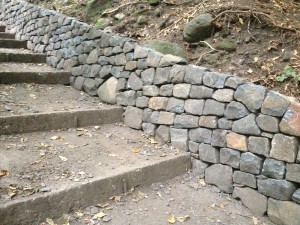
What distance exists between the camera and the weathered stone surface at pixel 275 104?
2588 millimetres

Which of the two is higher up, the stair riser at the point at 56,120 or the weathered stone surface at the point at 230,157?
the stair riser at the point at 56,120

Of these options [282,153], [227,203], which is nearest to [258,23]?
[282,153]

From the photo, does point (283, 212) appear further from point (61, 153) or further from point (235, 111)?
point (61, 153)

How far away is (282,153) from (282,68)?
5.04ft

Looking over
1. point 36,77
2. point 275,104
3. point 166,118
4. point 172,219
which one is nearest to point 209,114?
point 166,118

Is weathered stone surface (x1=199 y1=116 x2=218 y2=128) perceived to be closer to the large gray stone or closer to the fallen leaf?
the fallen leaf

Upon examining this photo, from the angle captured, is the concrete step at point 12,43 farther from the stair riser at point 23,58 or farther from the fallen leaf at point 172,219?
the fallen leaf at point 172,219

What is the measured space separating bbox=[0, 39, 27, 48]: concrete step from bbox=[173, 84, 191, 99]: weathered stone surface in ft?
13.7

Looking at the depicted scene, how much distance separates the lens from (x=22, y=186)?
2.40 metres

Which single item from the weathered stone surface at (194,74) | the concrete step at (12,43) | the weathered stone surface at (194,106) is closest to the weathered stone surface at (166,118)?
the weathered stone surface at (194,106)

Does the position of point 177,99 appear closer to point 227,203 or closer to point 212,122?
point 212,122

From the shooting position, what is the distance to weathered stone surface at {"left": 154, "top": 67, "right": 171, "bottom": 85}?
3535mm

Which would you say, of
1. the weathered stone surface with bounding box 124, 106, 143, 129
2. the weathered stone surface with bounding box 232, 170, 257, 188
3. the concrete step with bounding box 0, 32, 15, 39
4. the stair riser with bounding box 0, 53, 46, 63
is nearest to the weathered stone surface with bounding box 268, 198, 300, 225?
the weathered stone surface with bounding box 232, 170, 257, 188

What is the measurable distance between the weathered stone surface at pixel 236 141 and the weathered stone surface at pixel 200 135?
9.1 inches
